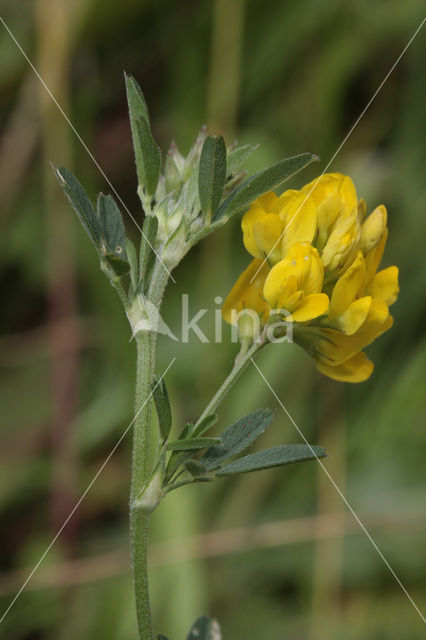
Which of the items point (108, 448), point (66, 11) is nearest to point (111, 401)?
point (108, 448)

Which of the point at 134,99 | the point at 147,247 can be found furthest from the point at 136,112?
the point at 147,247

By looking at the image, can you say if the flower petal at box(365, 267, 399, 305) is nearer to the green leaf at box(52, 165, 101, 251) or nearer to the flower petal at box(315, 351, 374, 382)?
the flower petal at box(315, 351, 374, 382)

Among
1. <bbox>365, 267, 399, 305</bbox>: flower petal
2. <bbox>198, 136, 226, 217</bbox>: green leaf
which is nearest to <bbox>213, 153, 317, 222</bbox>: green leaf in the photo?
<bbox>198, 136, 226, 217</bbox>: green leaf

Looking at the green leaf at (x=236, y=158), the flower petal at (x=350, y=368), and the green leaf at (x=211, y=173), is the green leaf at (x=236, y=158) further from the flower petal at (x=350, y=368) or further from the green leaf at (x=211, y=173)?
the flower petal at (x=350, y=368)

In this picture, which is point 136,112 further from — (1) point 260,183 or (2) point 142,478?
(2) point 142,478

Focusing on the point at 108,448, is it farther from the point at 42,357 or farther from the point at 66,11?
the point at 66,11

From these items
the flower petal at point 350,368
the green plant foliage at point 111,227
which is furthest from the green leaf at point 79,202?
the flower petal at point 350,368
